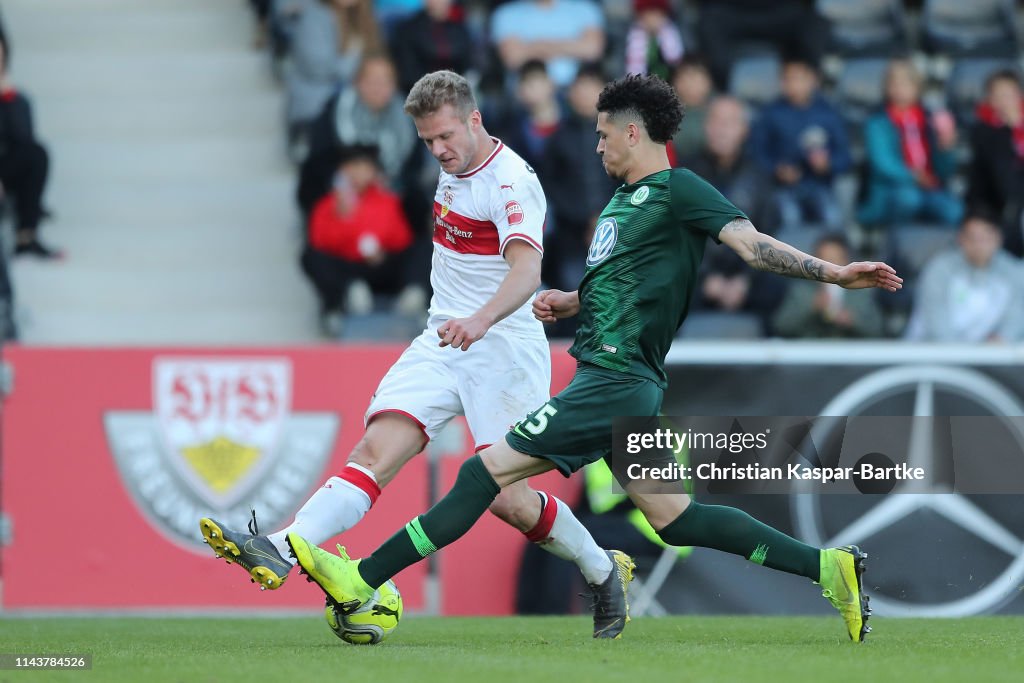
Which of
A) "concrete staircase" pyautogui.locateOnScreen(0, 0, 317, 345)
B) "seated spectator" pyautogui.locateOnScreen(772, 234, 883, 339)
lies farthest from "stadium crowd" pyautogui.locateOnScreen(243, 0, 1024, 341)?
"concrete staircase" pyautogui.locateOnScreen(0, 0, 317, 345)

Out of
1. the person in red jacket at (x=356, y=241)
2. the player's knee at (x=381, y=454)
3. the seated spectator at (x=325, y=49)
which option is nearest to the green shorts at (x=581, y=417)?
the player's knee at (x=381, y=454)

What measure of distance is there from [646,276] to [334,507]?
1442 millimetres

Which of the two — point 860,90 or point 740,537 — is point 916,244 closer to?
point 860,90

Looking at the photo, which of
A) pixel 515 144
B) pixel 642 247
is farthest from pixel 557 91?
pixel 642 247

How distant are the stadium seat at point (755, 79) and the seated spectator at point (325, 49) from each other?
291cm

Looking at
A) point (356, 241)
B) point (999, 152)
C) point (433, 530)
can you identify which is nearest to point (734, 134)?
point (999, 152)

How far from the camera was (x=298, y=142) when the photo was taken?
12734 millimetres

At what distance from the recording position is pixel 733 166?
11.3m

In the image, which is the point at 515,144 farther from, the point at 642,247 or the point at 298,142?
the point at 642,247

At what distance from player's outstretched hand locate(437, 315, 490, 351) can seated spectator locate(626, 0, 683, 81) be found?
6931 mm

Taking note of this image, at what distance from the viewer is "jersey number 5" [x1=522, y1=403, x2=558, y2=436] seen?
5.82m

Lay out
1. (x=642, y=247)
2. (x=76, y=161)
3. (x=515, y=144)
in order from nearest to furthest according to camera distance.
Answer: (x=642, y=247)
(x=515, y=144)
(x=76, y=161)

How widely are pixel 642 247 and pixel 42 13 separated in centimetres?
991

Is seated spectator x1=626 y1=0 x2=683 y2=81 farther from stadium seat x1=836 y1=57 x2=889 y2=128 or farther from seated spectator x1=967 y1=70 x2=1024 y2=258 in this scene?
seated spectator x1=967 y1=70 x2=1024 y2=258
